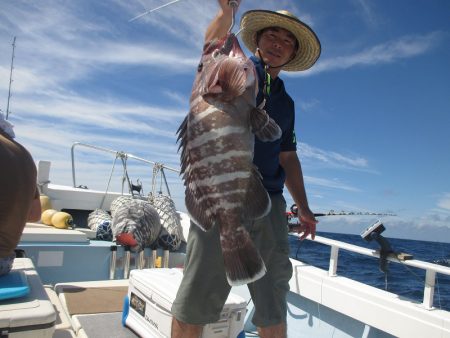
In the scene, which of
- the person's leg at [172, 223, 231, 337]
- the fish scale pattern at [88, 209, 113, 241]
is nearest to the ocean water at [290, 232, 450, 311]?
the person's leg at [172, 223, 231, 337]

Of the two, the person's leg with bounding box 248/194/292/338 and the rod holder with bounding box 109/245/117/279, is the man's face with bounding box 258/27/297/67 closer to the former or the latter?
the person's leg with bounding box 248/194/292/338

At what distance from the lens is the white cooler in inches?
123

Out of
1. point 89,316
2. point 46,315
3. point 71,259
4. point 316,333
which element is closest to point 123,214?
point 71,259

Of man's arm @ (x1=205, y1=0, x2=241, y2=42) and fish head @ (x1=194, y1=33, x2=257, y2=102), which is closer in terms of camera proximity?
fish head @ (x1=194, y1=33, x2=257, y2=102)

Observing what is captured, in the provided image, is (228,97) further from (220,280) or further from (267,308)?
(267,308)

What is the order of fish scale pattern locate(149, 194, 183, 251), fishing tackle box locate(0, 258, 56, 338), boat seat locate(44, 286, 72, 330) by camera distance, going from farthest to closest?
fish scale pattern locate(149, 194, 183, 251) < boat seat locate(44, 286, 72, 330) < fishing tackle box locate(0, 258, 56, 338)

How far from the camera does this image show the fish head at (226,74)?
6.31ft

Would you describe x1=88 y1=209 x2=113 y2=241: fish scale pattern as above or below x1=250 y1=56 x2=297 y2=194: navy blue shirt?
below

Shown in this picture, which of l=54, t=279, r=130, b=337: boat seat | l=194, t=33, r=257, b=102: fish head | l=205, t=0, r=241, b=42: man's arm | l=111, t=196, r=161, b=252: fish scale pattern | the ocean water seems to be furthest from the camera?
l=111, t=196, r=161, b=252: fish scale pattern

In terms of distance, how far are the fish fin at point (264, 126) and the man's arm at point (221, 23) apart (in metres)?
0.57

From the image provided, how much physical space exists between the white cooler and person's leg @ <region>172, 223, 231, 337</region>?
0.74 meters

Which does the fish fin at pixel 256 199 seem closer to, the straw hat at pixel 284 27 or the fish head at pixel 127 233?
the straw hat at pixel 284 27

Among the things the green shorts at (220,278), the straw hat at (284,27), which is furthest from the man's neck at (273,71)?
the green shorts at (220,278)

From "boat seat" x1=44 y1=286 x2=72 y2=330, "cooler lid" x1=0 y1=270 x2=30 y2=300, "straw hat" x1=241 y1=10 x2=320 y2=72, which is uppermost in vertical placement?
"straw hat" x1=241 y1=10 x2=320 y2=72
